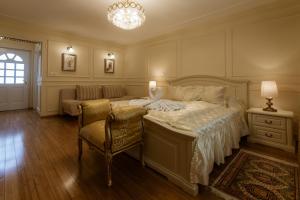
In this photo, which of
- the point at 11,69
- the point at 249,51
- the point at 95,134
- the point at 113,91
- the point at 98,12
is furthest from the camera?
the point at 113,91

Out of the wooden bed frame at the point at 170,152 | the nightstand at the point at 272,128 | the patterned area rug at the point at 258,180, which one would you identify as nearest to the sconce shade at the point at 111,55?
the wooden bed frame at the point at 170,152

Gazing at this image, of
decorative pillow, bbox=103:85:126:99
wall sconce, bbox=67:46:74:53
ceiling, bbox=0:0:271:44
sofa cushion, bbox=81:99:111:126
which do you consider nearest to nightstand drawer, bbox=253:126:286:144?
ceiling, bbox=0:0:271:44

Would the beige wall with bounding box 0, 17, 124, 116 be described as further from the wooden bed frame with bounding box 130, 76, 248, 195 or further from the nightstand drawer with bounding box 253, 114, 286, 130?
the nightstand drawer with bounding box 253, 114, 286, 130

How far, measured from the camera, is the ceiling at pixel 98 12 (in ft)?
10.1

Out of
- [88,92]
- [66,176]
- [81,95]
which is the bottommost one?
[66,176]

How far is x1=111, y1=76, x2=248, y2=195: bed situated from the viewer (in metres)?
1.61

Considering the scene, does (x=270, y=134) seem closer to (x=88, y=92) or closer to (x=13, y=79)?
(x=88, y=92)

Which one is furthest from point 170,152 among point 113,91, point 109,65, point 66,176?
point 109,65

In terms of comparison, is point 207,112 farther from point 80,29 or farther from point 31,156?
point 80,29

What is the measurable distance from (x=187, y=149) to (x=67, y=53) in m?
4.92

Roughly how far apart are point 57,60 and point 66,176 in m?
4.08

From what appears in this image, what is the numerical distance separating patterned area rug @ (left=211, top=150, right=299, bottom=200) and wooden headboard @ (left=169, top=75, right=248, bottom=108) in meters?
1.42

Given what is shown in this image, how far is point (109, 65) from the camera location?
610 centimetres

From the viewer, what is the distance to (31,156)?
2.35 metres
